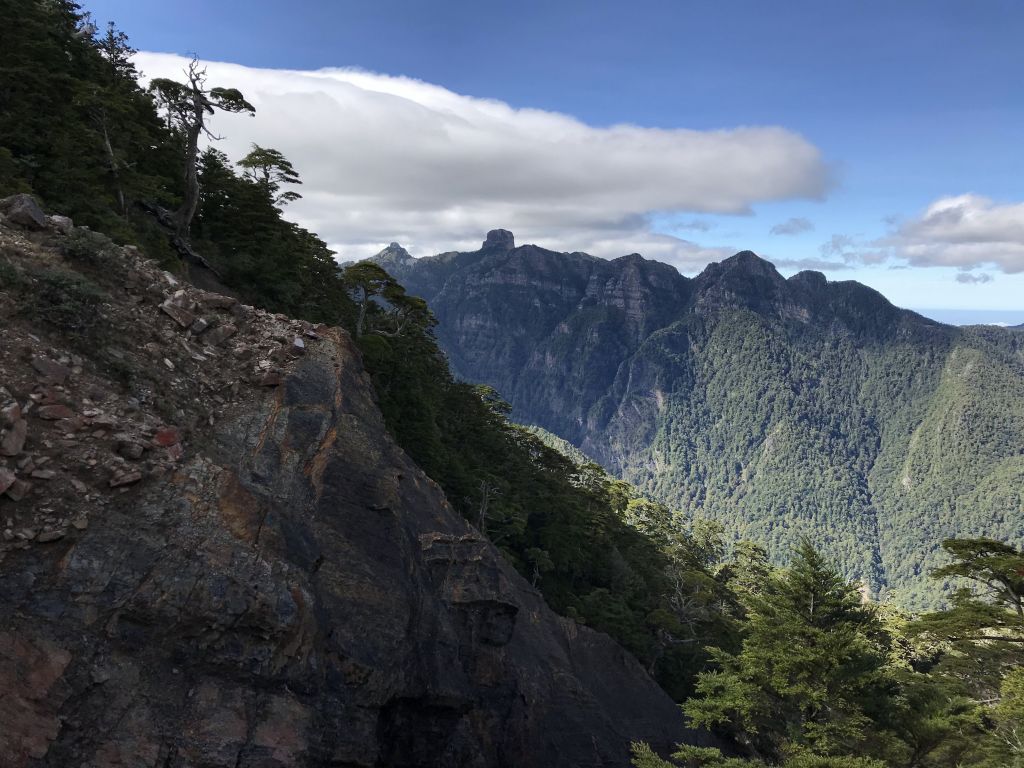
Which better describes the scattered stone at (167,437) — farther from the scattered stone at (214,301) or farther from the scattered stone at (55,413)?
the scattered stone at (214,301)

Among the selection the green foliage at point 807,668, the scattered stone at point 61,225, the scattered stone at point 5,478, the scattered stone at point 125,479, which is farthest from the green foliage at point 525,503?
the scattered stone at point 5,478

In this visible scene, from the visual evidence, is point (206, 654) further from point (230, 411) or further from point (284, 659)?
point (230, 411)

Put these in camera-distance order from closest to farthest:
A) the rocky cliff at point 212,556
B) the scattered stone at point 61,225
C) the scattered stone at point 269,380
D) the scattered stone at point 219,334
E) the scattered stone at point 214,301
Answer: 1. the rocky cliff at point 212,556
2. the scattered stone at point 61,225
3. the scattered stone at point 269,380
4. the scattered stone at point 219,334
5. the scattered stone at point 214,301

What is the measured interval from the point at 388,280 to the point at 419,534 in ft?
57.3

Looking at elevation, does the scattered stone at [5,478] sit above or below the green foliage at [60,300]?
below

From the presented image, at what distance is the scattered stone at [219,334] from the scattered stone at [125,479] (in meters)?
5.18

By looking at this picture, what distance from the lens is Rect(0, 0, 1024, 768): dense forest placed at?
18.9 meters

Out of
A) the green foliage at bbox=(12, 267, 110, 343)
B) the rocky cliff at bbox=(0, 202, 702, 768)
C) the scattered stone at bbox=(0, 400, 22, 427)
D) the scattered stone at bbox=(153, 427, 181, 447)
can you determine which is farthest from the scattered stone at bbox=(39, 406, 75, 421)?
the green foliage at bbox=(12, 267, 110, 343)

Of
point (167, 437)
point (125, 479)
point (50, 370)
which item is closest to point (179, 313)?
point (50, 370)

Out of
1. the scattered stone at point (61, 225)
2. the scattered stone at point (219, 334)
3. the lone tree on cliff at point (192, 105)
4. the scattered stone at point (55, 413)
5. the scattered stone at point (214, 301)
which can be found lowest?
the scattered stone at point (55, 413)

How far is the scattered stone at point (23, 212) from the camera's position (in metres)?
14.9

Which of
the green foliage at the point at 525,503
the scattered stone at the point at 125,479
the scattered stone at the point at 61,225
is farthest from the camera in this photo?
the green foliage at the point at 525,503

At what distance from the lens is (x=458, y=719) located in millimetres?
15445

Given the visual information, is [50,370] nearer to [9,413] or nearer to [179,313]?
[9,413]
